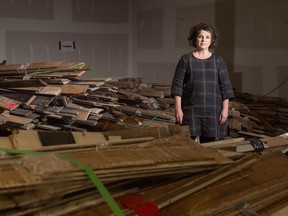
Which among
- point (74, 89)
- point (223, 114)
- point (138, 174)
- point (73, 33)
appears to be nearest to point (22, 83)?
point (74, 89)

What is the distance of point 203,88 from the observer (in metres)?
3.16

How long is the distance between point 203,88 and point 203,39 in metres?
0.38

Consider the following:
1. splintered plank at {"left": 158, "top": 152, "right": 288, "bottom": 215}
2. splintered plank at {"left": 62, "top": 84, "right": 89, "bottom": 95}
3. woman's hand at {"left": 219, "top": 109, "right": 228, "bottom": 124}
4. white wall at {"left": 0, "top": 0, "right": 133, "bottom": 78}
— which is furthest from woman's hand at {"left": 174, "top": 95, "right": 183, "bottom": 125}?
white wall at {"left": 0, "top": 0, "right": 133, "bottom": 78}

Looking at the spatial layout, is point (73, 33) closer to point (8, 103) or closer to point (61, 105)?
point (61, 105)

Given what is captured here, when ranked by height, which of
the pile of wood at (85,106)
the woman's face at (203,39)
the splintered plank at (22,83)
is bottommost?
the pile of wood at (85,106)

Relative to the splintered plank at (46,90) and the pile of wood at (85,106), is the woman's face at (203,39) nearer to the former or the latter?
the pile of wood at (85,106)

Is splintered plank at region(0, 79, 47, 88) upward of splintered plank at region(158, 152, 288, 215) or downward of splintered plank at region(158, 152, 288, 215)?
upward

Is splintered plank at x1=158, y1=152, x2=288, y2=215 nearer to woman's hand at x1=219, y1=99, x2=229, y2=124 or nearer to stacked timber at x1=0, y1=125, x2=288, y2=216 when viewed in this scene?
stacked timber at x1=0, y1=125, x2=288, y2=216

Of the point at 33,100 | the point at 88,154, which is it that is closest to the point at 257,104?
the point at 33,100

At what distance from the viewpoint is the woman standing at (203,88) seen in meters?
3.13

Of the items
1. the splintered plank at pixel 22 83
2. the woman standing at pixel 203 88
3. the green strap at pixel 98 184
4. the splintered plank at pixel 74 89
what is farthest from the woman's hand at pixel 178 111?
the green strap at pixel 98 184

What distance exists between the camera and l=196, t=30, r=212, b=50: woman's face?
3094 mm

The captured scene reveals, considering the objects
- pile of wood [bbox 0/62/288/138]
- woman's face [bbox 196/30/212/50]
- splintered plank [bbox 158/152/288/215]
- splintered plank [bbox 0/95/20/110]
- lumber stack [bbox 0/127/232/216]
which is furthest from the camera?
pile of wood [bbox 0/62/288/138]

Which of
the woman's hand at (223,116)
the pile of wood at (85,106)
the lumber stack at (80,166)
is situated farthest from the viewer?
the pile of wood at (85,106)
